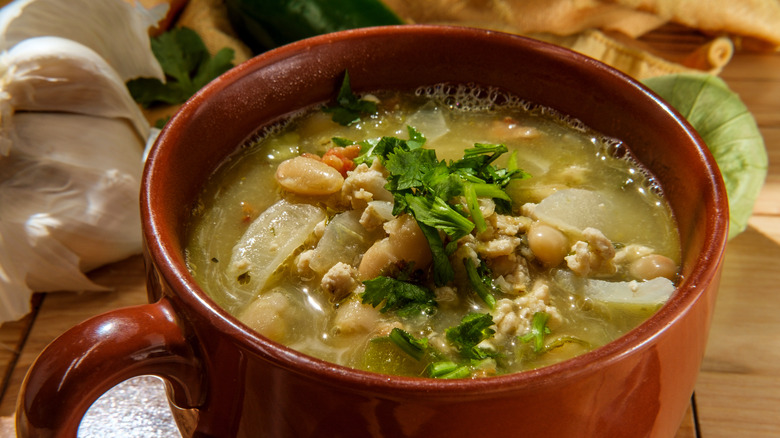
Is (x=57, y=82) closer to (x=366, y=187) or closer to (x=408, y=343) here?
(x=366, y=187)

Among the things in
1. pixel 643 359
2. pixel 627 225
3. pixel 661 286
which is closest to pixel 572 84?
pixel 627 225

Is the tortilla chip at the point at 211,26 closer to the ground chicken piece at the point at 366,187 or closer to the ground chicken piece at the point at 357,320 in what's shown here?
the ground chicken piece at the point at 366,187

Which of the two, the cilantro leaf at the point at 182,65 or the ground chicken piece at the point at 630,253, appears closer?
the ground chicken piece at the point at 630,253

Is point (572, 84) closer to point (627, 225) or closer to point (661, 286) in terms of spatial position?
point (627, 225)

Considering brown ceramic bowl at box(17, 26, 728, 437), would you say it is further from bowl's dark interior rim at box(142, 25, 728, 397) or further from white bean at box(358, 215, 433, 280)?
white bean at box(358, 215, 433, 280)

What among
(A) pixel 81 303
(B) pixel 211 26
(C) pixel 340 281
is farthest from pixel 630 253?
(B) pixel 211 26

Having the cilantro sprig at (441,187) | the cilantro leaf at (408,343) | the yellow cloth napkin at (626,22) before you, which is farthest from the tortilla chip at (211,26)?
the cilantro leaf at (408,343)

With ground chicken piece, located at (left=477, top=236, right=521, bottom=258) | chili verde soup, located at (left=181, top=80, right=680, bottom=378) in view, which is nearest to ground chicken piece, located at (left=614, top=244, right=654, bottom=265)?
chili verde soup, located at (left=181, top=80, right=680, bottom=378)

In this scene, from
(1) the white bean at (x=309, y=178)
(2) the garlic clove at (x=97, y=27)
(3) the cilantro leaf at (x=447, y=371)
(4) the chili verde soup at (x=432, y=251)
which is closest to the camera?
(3) the cilantro leaf at (x=447, y=371)
